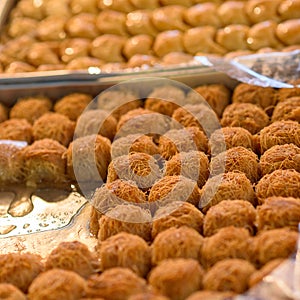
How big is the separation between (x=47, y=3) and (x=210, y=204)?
1560 mm

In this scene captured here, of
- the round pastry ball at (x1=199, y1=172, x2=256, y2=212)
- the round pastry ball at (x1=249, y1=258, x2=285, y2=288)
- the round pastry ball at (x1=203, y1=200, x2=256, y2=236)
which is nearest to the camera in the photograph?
the round pastry ball at (x1=249, y1=258, x2=285, y2=288)

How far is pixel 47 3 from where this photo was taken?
2.75 meters

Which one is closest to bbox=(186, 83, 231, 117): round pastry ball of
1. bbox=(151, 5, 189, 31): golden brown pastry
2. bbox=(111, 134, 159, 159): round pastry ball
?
bbox=(111, 134, 159, 159): round pastry ball

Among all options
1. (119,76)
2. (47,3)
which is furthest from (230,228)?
(47,3)

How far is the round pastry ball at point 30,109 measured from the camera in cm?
214

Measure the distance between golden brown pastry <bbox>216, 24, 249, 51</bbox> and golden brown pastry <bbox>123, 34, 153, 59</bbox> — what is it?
300 millimetres

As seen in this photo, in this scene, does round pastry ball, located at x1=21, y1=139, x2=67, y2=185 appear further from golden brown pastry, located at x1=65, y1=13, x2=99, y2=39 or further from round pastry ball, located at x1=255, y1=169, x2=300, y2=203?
golden brown pastry, located at x1=65, y1=13, x2=99, y2=39

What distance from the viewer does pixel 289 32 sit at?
7.84ft

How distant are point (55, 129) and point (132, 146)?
337 millimetres

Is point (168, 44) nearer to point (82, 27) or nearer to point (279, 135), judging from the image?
point (82, 27)

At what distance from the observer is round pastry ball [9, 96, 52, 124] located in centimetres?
214

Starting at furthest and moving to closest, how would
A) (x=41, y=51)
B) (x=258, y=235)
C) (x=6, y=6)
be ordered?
(x=6, y=6) → (x=41, y=51) → (x=258, y=235)

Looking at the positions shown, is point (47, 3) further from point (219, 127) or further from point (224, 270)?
point (224, 270)

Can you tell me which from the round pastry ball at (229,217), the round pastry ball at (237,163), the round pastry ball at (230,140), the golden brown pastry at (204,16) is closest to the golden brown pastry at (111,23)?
the golden brown pastry at (204,16)
